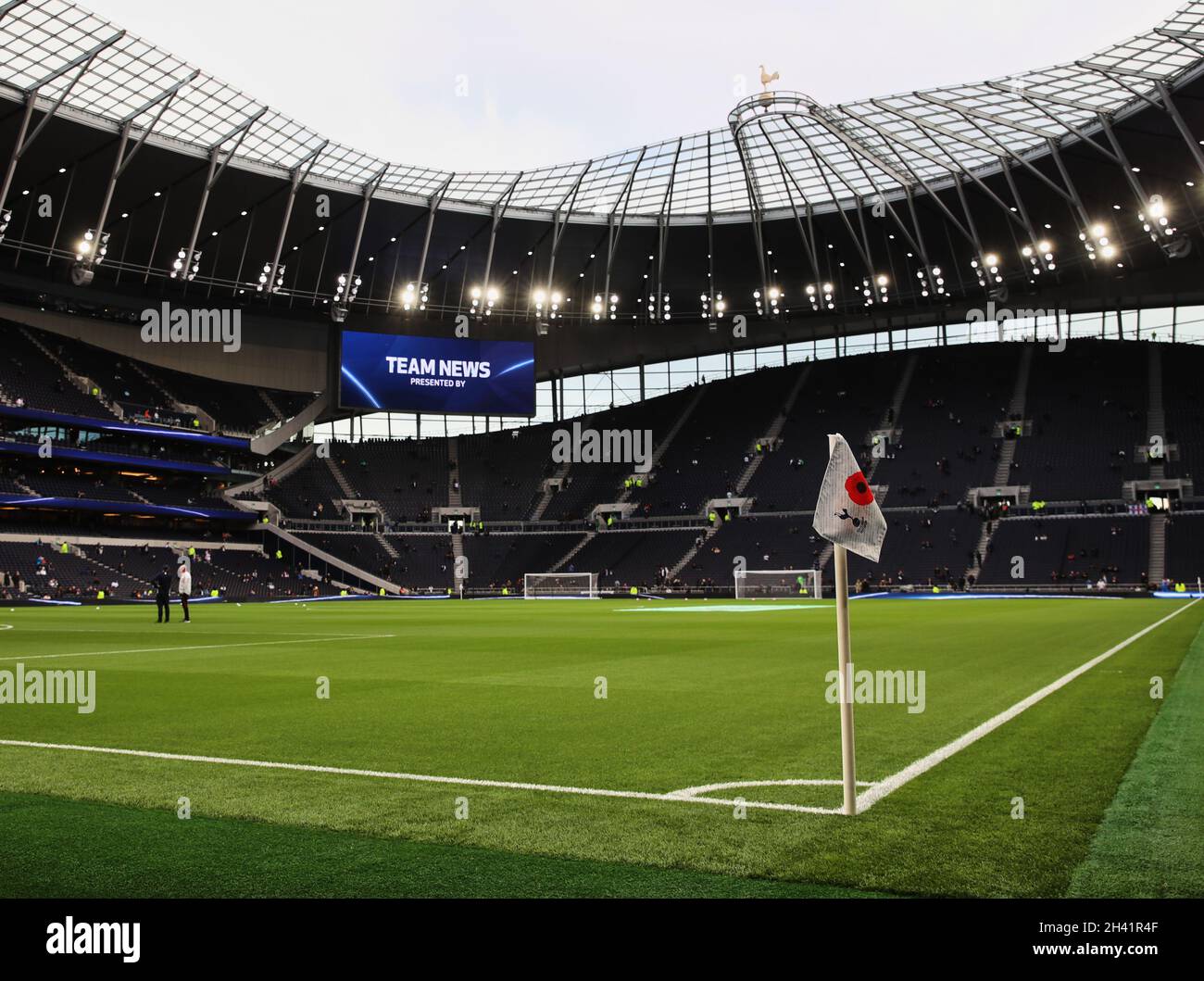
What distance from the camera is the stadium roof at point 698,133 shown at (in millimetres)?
51344

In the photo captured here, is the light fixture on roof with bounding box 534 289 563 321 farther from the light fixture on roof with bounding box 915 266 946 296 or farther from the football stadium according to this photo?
the light fixture on roof with bounding box 915 266 946 296

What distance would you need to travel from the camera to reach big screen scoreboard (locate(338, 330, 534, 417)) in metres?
79.8

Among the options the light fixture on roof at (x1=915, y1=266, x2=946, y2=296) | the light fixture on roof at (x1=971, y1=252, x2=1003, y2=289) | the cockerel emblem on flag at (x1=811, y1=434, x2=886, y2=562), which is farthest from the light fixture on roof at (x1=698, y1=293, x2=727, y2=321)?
the cockerel emblem on flag at (x1=811, y1=434, x2=886, y2=562)

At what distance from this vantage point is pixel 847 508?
6.24 m

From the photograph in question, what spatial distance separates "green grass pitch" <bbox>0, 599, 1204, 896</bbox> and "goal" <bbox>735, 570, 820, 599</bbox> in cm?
4748

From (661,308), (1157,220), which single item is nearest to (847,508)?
(1157,220)

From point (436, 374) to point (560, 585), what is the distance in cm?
2057

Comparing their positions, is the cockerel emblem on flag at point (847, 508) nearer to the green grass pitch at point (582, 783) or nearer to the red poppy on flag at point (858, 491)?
the red poppy on flag at point (858, 491)

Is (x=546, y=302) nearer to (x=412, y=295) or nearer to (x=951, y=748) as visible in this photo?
(x=412, y=295)

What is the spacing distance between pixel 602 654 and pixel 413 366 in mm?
65672

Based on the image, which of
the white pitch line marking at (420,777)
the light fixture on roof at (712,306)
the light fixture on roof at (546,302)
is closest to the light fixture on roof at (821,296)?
the light fixture on roof at (712,306)

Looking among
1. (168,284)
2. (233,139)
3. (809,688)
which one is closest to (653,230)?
(233,139)

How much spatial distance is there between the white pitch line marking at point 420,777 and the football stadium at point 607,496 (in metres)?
0.08
